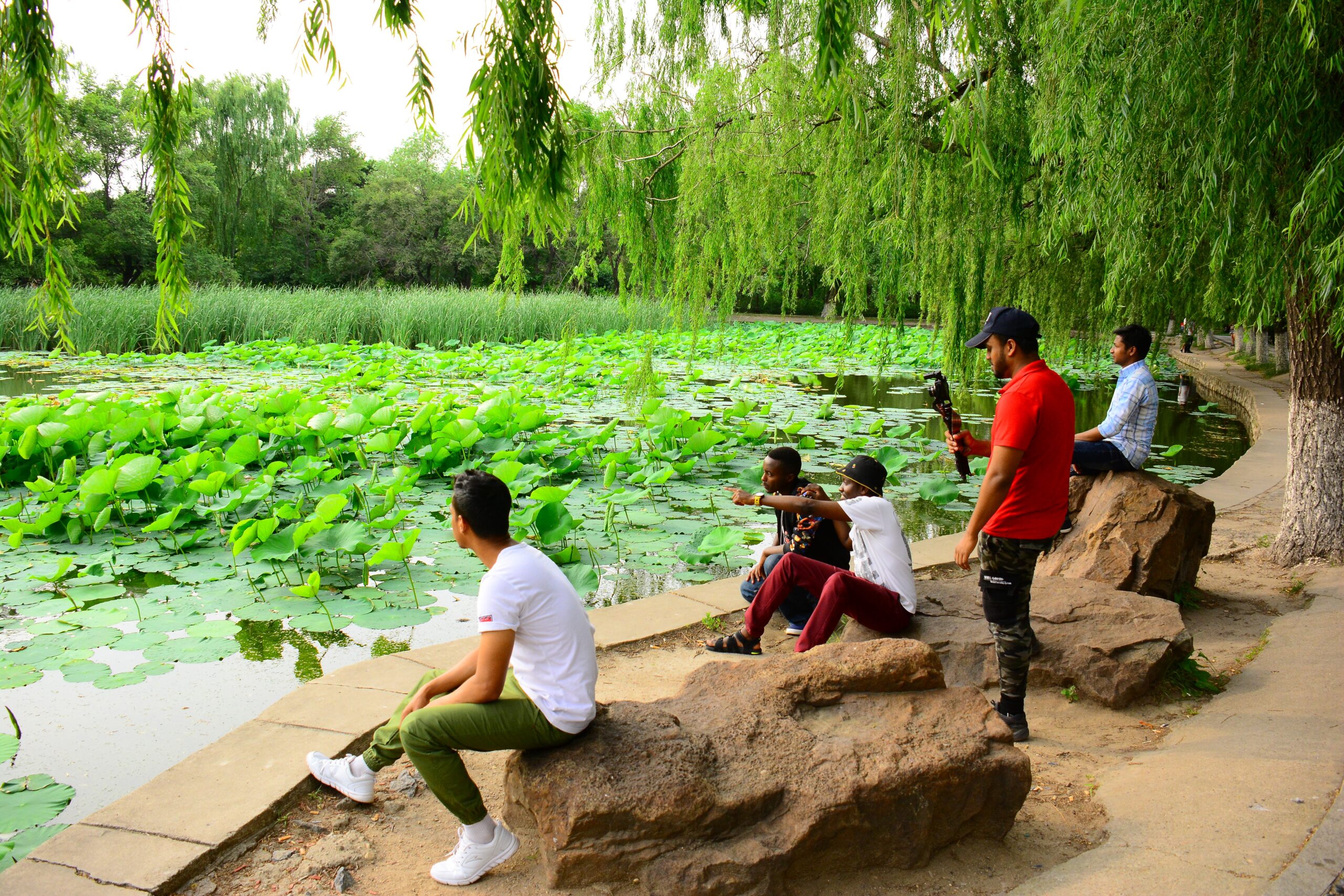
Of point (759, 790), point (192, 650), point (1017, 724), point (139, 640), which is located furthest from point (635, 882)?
point (139, 640)

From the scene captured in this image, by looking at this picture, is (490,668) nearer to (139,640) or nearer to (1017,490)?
(1017,490)

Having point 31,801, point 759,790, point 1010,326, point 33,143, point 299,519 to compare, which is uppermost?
point 33,143

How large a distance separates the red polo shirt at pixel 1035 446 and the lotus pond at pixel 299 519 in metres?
1.91

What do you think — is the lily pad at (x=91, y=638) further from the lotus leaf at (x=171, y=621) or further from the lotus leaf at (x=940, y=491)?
the lotus leaf at (x=940, y=491)

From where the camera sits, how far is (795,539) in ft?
12.1

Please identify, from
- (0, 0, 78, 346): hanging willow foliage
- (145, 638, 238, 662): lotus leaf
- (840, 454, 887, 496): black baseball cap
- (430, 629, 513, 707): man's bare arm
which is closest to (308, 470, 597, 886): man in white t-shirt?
(430, 629, 513, 707): man's bare arm

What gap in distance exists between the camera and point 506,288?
3973 mm

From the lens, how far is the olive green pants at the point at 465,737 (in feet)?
6.69

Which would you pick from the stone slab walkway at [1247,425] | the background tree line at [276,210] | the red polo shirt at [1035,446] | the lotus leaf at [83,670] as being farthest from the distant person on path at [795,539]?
the background tree line at [276,210]

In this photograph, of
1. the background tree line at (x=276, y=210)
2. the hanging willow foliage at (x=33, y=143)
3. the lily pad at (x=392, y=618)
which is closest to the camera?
the hanging willow foliage at (x=33, y=143)

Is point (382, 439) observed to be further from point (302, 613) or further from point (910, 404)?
point (910, 404)

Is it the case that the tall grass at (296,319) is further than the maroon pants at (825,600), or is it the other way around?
the tall grass at (296,319)

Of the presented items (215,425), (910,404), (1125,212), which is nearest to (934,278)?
(1125,212)

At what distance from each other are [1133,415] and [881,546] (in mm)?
1657
